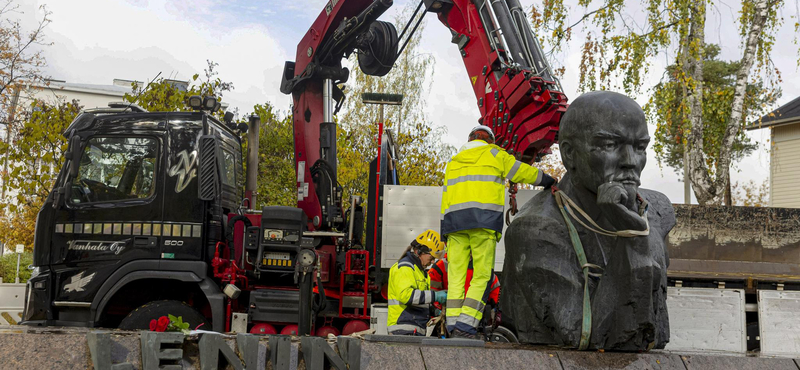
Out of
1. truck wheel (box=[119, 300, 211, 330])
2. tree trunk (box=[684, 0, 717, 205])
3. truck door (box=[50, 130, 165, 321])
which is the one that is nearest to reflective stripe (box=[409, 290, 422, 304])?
truck wheel (box=[119, 300, 211, 330])

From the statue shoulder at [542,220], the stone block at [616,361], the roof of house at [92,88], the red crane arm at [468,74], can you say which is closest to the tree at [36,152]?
the red crane arm at [468,74]

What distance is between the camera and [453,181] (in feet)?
18.5

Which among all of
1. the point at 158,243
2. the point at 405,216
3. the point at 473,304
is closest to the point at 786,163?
the point at 405,216

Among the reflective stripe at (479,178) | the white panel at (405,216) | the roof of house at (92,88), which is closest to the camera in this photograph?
the reflective stripe at (479,178)

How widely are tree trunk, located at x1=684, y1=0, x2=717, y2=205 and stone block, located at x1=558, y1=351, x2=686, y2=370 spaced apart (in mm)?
9605

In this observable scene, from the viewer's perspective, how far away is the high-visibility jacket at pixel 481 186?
17.6 ft

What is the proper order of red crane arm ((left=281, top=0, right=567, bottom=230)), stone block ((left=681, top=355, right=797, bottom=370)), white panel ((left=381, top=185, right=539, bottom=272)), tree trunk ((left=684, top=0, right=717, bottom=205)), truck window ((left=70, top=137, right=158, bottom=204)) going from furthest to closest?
tree trunk ((left=684, top=0, right=717, bottom=205))
white panel ((left=381, top=185, right=539, bottom=272))
truck window ((left=70, top=137, right=158, bottom=204))
red crane arm ((left=281, top=0, right=567, bottom=230))
stone block ((left=681, top=355, right=797, bottom=370))

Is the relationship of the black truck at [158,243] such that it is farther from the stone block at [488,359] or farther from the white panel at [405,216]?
the stone block at [488,359]

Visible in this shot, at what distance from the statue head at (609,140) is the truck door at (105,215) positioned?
4899mm

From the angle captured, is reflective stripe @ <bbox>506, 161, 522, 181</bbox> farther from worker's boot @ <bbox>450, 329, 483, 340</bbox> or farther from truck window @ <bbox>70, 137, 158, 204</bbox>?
truck window @ <bbox>70, 137, 158, 204</bbox>

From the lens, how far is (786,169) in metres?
24.5

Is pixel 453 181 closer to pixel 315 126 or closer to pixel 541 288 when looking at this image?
pixel 541 288

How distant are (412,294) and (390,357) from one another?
5.14 ft

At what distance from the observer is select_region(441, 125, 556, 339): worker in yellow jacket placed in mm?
5340
